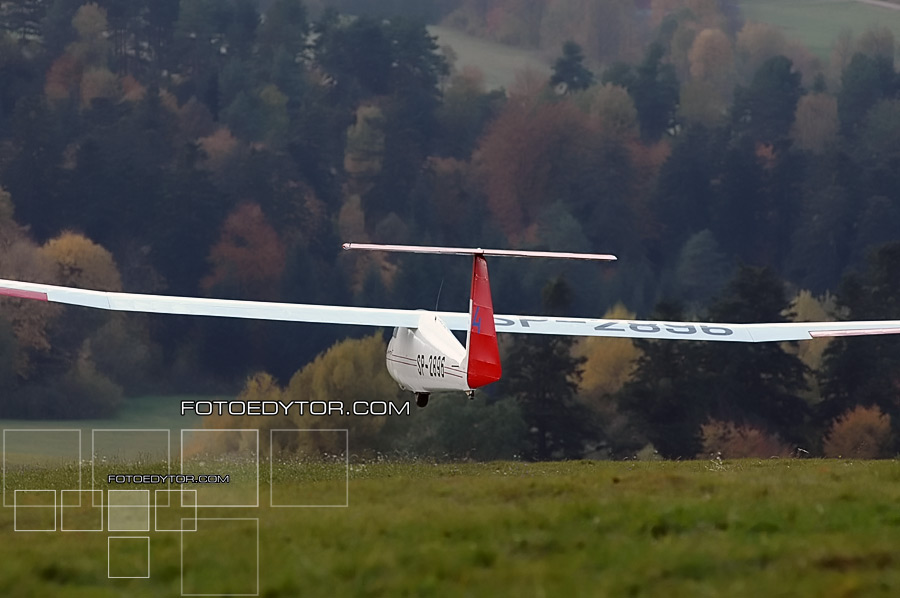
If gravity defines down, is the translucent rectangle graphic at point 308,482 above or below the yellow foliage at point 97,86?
below

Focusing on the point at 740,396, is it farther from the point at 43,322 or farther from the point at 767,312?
the point at 43,322

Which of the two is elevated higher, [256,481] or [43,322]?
[256,481]

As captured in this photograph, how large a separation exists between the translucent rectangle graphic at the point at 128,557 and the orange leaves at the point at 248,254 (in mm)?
128042

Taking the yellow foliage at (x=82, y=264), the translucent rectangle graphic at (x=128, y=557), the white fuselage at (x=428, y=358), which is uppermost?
the translucent rectangle graphic at (x=128, y=557)

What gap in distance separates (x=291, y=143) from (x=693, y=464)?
145 metres

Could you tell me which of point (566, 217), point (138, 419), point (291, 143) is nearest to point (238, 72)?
point (291, 143)

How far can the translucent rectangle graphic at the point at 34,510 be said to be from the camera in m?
16.0

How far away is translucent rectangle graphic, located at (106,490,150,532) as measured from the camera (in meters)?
15.2

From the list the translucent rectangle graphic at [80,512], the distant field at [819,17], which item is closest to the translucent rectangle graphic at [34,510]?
the translucent rectangle graphic at [80,512]

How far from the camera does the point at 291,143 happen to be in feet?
547

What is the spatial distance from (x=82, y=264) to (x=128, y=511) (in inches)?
4808

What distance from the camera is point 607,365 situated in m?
117

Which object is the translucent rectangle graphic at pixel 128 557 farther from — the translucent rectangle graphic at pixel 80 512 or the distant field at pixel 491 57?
the distant field at pixel 491 57

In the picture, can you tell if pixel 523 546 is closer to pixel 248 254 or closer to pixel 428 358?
pixel 428 358
